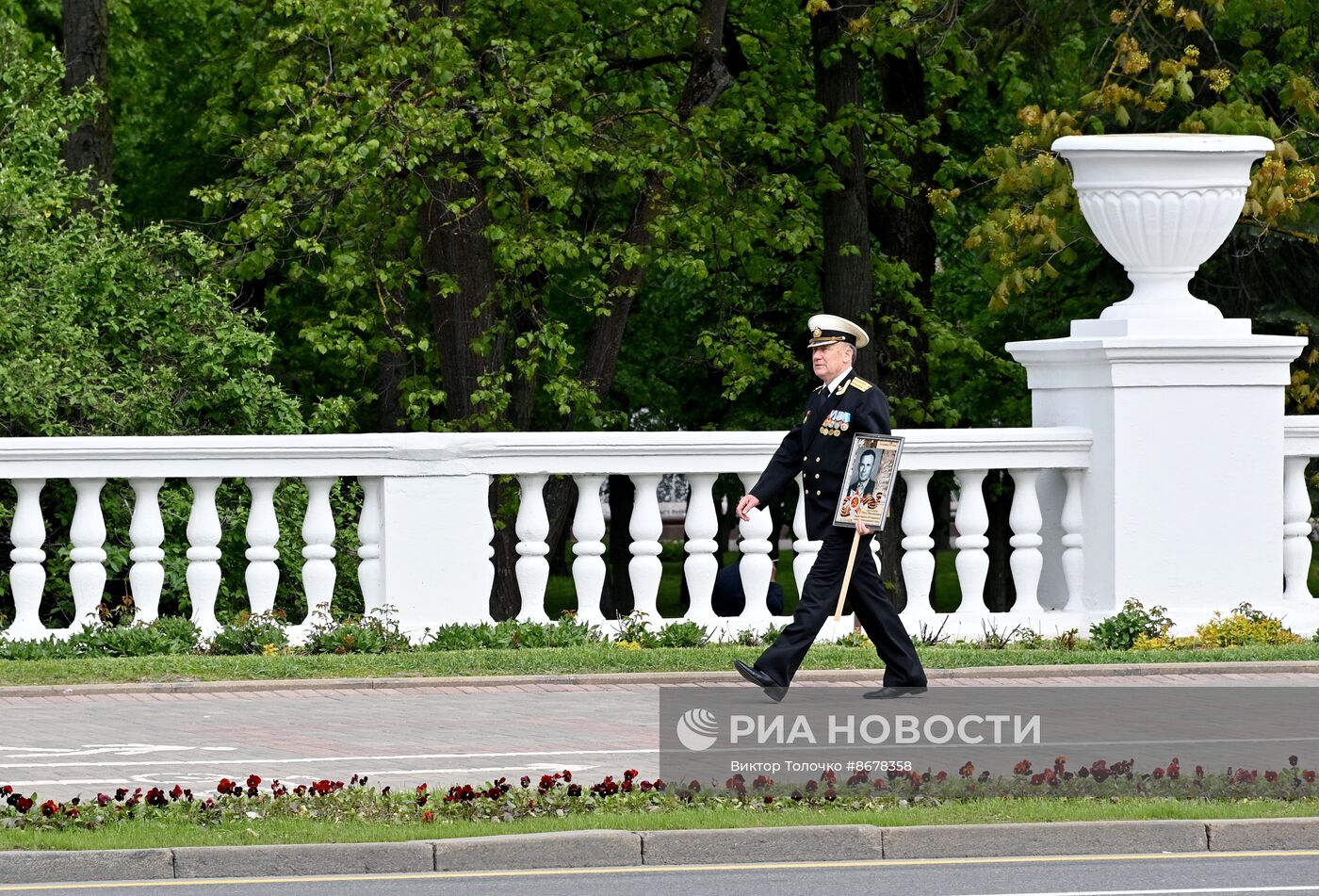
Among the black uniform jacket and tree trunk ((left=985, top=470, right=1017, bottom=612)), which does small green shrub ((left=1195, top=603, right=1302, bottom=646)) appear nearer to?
the black uniform jacket

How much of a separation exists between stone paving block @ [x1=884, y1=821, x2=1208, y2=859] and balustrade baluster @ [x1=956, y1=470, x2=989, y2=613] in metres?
5.60

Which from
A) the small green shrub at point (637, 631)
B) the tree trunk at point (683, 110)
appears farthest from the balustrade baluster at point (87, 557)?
the tree trunk at point (683, 110)

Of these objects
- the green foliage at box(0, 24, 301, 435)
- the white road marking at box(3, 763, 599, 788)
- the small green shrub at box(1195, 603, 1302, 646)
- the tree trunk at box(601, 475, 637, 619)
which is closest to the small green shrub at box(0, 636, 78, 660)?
the green foliage at box(0, 24, 301, 435)

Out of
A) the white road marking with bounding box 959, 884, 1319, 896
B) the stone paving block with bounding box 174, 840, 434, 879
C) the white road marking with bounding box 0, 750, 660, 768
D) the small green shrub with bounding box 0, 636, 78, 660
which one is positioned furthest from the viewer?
the small green shrub with bounding box 0, 636, 78, 660

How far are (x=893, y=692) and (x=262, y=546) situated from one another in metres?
3.83

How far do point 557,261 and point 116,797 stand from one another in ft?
46.3

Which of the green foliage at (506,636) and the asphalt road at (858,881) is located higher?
the green foliage at (506,636)

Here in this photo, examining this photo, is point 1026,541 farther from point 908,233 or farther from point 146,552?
point 908,233

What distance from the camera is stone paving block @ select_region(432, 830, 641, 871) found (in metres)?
7.64

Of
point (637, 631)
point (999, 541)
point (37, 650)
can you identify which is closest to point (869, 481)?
point (637, 631)

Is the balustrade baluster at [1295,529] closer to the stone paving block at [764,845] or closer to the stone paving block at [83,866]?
the stone paving block at [764,845]

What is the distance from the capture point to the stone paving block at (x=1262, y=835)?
26.2ft

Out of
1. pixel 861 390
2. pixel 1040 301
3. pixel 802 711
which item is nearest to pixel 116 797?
pixel 802 711

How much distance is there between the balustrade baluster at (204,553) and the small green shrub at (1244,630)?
18.6 ft
